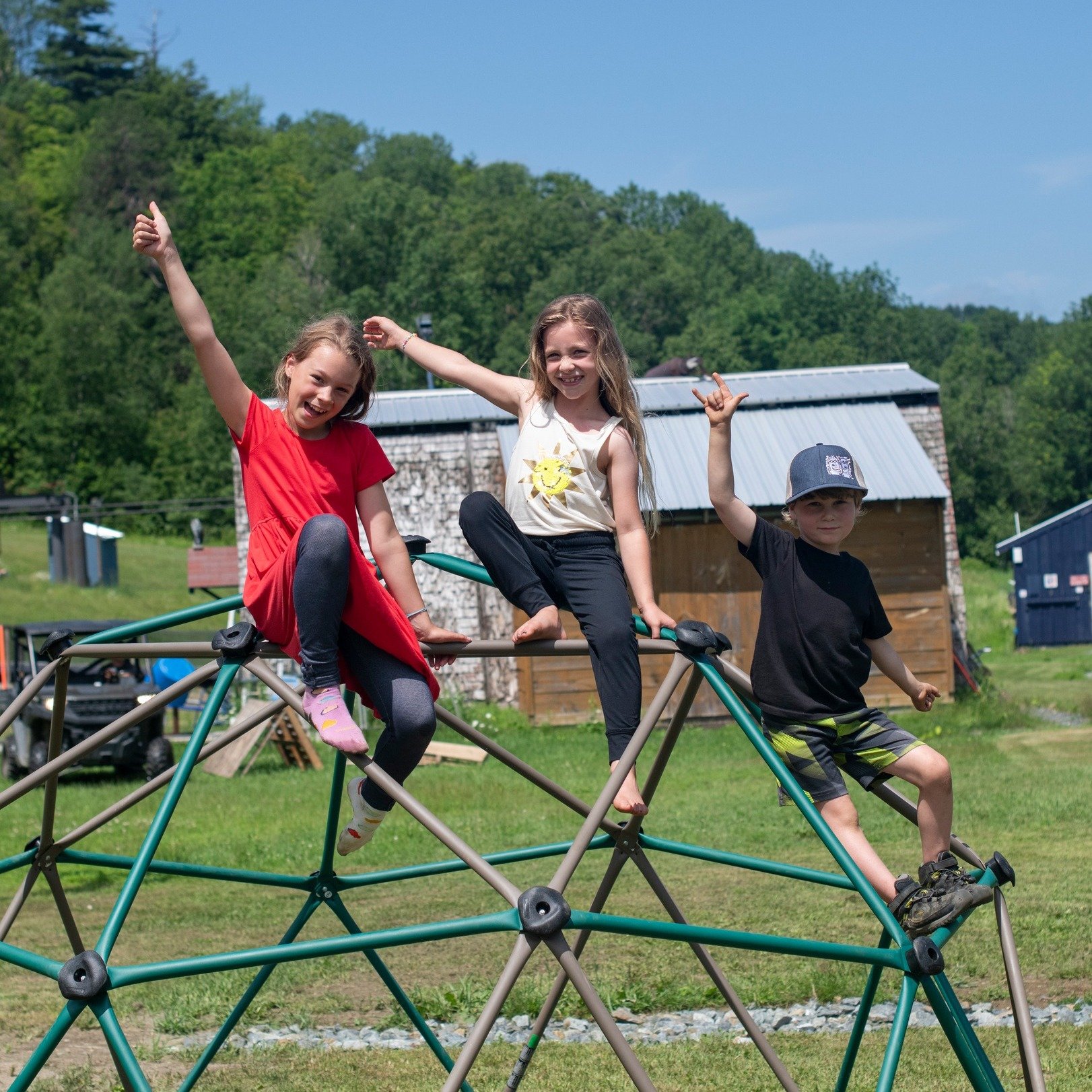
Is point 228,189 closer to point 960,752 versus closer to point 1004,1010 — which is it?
point 960,752

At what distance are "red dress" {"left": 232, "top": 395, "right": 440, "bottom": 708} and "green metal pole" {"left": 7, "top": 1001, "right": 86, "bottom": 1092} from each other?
3.37 feet

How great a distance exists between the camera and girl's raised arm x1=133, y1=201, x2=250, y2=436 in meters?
3.63

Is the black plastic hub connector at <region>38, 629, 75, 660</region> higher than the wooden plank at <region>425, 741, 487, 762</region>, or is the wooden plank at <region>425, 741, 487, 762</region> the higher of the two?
the black plastic hub connector at <region>38, 629, 75, 660</region>

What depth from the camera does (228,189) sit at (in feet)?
233

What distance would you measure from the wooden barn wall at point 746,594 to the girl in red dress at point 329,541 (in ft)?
42.7

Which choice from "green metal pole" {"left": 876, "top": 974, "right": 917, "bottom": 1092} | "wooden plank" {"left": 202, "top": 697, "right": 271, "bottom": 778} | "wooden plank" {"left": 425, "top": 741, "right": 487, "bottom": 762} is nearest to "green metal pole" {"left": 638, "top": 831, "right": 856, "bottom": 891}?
"green metal pole" {"left": 876, "top": 974, "right": 917, "bottom": 1092}

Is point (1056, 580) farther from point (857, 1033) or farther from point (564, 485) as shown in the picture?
point (564, 485)

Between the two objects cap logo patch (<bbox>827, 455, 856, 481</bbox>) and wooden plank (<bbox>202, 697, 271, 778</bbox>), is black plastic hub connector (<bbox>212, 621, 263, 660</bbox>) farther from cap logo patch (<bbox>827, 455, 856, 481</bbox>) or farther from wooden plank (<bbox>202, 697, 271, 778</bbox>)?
wooden plank (<bbox>202, 697, 271, 778</bbox>)

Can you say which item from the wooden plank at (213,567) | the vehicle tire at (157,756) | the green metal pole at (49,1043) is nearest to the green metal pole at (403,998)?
the green metal pole at (49,1043)

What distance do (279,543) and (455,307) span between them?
5301 centimetres

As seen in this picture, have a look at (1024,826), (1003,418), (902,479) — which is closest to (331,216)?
(1003,418)

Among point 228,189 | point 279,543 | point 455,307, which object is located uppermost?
point 228,189

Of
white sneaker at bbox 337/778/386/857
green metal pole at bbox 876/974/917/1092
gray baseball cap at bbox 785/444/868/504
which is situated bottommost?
green metal pole at bbox 876/974/917/1092

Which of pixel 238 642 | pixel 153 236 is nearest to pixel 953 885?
pixel 238 642
